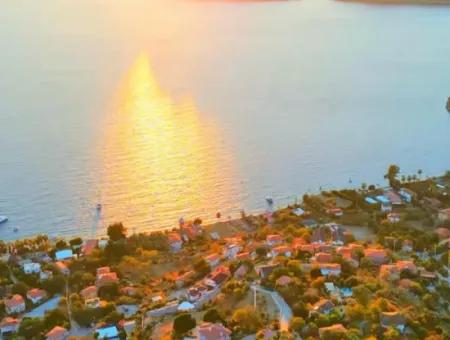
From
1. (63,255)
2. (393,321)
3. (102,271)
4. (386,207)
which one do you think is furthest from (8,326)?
(386,207)

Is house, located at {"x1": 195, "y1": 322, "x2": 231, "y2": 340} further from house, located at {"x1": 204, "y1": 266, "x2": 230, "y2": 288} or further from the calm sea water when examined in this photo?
the calm sea water

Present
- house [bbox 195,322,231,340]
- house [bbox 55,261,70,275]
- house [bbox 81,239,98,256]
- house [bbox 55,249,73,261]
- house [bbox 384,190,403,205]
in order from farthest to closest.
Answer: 1. house [bbox 384,190,403,205]
2. house [bbox 81,239,98,256]
3. house [bbox 55,249,73,261]
4. house [bbox 55,261,70,275]
5. house [bbox 195,322,231,340]

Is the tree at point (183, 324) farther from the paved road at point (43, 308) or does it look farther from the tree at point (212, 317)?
the paved road at point (43, 308)

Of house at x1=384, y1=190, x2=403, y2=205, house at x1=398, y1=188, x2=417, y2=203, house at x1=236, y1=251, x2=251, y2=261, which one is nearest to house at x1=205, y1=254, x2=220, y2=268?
house at x1=236, y1=251, x2=251, y2=261

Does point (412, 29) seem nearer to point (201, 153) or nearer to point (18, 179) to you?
point (201, 153)

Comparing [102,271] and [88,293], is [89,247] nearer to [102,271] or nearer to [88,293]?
[102,271]
